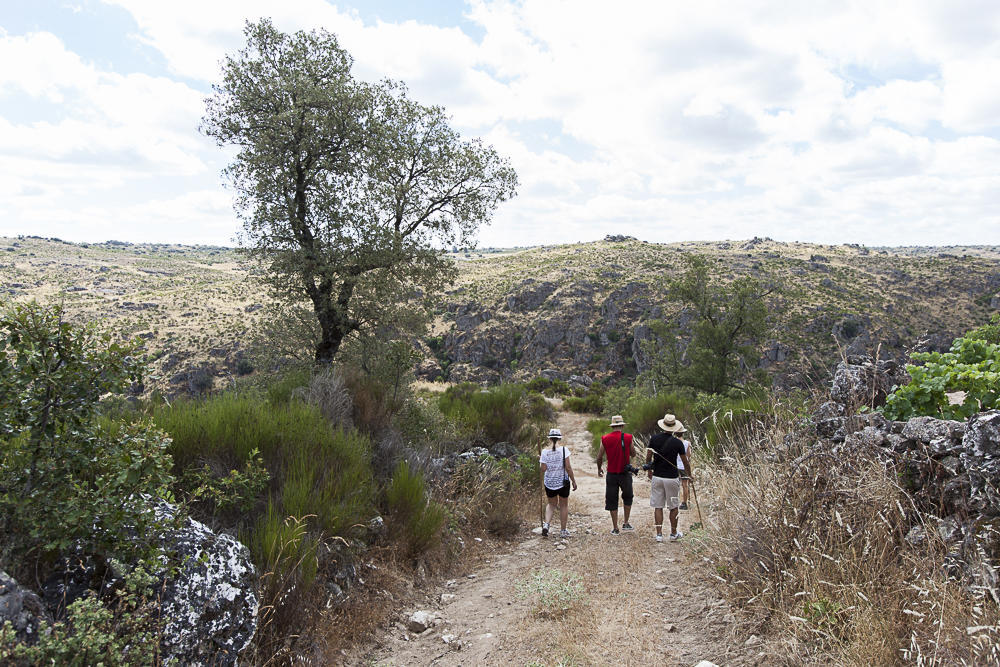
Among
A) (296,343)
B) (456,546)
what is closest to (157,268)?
(296,343)

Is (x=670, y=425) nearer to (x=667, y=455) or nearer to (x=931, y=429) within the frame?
(x=667, y=455)

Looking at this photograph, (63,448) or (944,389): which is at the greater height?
(63,448)

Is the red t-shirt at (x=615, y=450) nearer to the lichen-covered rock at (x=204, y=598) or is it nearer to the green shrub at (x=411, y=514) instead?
the green shrub at (x=411, y=514)

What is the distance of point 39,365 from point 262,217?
445 inches

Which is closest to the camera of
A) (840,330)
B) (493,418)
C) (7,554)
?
(7,554)

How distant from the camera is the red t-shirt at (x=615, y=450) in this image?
805 cm

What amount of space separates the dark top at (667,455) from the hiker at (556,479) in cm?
123

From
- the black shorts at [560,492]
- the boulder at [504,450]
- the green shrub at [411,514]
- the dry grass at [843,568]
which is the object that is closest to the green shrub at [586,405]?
the boulder at [504,450]

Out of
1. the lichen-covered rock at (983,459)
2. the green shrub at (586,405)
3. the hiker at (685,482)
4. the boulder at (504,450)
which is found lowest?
the green shrub at (586,405)

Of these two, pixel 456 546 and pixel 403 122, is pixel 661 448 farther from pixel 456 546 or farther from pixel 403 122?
pixel 403 122

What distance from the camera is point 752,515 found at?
175 inches

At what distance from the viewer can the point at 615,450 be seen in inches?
322

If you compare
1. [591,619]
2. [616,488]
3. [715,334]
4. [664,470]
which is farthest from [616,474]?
[715,334]

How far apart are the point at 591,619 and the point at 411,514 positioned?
231cm
